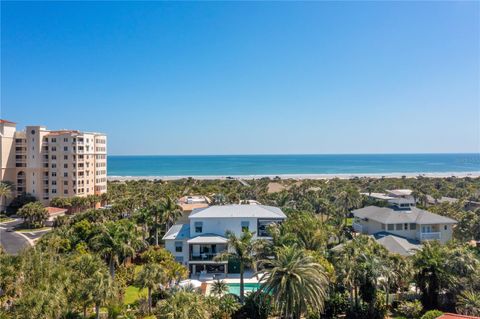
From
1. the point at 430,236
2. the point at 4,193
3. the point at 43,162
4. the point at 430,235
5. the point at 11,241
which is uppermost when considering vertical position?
the point at 43,162

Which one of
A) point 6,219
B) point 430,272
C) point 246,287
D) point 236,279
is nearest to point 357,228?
point 236,279

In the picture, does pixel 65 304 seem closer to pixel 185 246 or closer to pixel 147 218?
pixel 185 246

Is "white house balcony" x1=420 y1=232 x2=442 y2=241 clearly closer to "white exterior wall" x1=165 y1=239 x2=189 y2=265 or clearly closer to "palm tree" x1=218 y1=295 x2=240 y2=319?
"palm tree" x1=218 y1=295 x2=240 y2=319

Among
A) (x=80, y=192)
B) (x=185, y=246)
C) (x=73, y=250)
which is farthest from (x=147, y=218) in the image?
(x=80, y=192)

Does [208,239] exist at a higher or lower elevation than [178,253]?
higher

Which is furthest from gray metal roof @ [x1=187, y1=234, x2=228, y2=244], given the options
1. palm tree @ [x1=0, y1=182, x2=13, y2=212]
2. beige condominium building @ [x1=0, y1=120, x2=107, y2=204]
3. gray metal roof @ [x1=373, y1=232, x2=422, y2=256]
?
palm tree @ [x1=0, y1=182, x2=13, y2=212]

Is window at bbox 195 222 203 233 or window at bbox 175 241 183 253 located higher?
window at bbox 195 222 203 233

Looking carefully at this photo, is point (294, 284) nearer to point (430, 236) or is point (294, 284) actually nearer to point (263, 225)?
point (263, 225)

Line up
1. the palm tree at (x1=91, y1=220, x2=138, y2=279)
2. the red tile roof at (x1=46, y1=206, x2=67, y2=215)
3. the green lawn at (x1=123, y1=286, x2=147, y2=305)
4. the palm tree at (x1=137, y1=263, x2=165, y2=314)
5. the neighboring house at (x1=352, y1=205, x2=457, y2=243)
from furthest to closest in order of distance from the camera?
the red tile roof at (x1=46, y1=206, x2=67, y2=215) < the neighboring house at (x1=352, y1=205, x2=457, y2=243) < the palm tree at (x1=91, y1=220, x2=138, y2=279) < the green lawn at (x1=123, y1=286, x2=147, y2=305) < the palm tree at (x1=137, y1=263, x2=165, y2=314)
